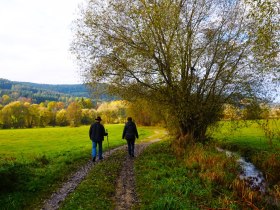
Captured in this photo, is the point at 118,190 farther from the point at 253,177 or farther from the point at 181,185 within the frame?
the point at 253,177

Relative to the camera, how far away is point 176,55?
76.5 feet

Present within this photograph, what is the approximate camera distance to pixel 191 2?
24.8 metres

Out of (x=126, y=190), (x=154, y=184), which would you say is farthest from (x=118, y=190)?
(x=154, y=184)

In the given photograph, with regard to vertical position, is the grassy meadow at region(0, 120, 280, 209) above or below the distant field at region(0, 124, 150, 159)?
above

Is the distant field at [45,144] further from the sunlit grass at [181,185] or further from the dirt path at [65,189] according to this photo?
the sunlit grass at [181,185]

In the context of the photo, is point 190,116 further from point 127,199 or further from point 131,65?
point 127,199

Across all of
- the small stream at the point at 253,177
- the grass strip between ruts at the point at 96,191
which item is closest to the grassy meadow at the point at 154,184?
the grass strip between ruts at the point at 96,191

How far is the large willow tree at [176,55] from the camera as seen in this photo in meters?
22.7

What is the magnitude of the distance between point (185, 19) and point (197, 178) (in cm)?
1423

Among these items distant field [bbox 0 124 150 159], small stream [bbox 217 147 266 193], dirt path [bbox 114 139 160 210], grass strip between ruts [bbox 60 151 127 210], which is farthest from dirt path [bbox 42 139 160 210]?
distant field [bbox 0 124 150 159]

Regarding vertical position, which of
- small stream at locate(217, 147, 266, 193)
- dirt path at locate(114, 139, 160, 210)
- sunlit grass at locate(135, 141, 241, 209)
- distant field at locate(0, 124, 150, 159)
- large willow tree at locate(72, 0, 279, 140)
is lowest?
distant field at locate(0, 124, 150, 159)

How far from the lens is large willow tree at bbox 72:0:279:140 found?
22656 mm

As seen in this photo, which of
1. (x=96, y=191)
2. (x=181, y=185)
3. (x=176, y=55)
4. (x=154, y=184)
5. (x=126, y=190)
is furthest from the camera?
(x=176, y=55)

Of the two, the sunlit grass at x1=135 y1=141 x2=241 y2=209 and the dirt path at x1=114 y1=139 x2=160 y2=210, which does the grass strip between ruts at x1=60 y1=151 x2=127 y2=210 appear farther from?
the sunlit grass at x1=135 y1=141 x2=241 y2=209
